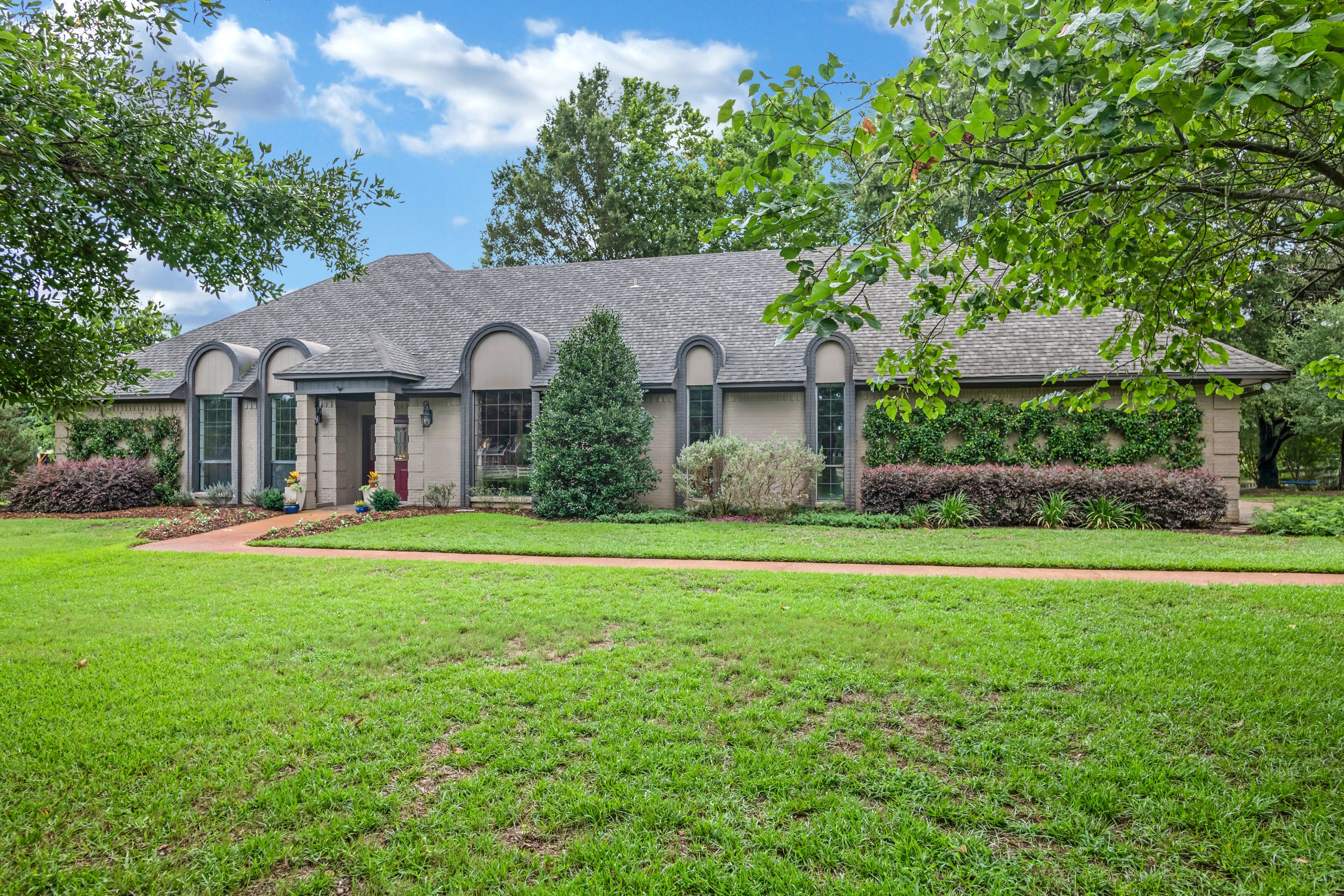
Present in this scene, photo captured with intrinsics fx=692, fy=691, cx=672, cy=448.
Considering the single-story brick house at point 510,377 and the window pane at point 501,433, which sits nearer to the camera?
the single-story brick house at point 510,377

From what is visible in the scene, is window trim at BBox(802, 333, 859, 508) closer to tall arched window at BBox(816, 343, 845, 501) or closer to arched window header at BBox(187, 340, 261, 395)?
tall arched window at BBox(816, 343, 845, 501)

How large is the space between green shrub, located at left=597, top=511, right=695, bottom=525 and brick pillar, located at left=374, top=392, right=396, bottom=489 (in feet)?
17.4

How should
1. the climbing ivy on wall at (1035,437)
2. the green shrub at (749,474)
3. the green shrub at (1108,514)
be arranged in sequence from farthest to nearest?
the green shrub at (749,474), the climbing ivy on wall at (1035,437), the green shrub at (1108,514)

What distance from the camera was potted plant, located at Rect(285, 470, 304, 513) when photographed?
15430 mm

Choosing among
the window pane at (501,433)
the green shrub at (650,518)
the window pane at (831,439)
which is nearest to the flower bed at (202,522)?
the window pane at (501,433)

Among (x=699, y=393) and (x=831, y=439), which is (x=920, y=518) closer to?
(x=831, y=439)

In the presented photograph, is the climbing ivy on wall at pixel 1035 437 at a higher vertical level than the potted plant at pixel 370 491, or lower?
higher

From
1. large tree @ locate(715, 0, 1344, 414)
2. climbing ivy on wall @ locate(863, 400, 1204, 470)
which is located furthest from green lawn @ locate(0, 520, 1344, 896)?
climbing ivy on wall @ locate(863, 400, 1204, 470)

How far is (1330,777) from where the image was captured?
3.42m

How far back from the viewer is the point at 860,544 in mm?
10500

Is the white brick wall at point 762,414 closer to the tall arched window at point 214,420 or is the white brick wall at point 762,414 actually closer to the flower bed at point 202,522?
the flower bed at point 202,522

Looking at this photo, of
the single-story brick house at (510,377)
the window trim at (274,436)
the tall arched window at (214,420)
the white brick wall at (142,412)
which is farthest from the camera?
the white brick wall at (142,412)

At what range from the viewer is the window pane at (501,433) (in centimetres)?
1652

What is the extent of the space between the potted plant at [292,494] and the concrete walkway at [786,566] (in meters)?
3.71
